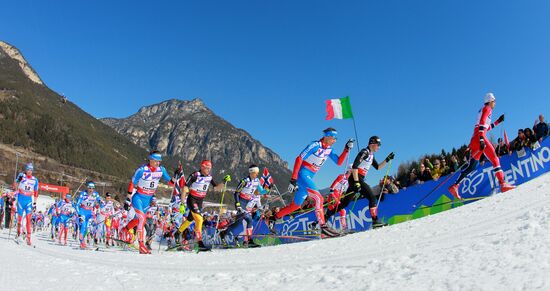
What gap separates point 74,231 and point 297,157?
16.1 m

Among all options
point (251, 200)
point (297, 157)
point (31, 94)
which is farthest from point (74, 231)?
point (31, 94)

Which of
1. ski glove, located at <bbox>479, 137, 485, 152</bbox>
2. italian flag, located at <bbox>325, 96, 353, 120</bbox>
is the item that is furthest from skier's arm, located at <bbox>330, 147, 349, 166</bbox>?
italian flag, located at <bbox>325, 96, 353, 120</bbox>

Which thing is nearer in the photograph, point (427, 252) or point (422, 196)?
point (427, 252)

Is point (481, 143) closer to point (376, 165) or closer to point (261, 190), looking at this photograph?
point (376, 165)

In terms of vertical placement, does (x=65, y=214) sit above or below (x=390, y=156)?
below

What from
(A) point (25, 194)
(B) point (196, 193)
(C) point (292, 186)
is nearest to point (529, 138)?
(C) point (292, 186)

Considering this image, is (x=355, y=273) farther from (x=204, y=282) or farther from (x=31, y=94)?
(x=31, y=94)

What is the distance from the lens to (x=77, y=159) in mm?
129875

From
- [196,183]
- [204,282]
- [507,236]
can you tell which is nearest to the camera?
[507,236]

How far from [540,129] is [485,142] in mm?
2559

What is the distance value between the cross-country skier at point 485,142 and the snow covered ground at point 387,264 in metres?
1.84

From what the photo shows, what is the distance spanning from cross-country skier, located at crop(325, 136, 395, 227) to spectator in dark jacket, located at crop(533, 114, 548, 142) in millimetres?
3845

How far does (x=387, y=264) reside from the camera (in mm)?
3922

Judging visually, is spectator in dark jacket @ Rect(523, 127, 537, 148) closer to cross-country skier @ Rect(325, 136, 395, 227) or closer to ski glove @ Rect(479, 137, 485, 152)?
ski glove @ Rect(479, 137, 485, 152)
